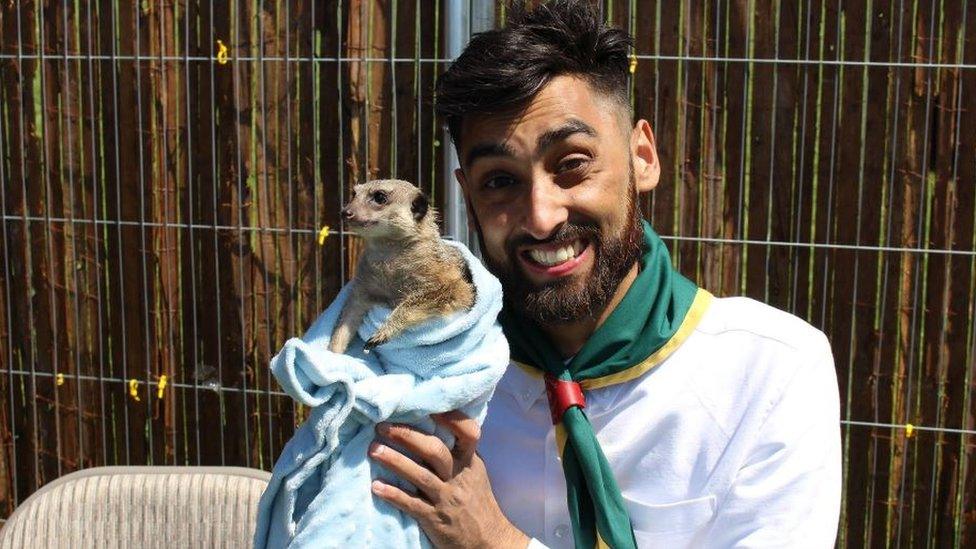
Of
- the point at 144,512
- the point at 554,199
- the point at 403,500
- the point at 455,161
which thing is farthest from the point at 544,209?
the point at 455,161

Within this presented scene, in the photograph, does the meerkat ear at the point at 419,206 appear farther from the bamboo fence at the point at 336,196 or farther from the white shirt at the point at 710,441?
the bamboo fence at the point at 336,196

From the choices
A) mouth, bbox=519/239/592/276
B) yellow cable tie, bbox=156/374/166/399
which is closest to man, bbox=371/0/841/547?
mouth, bbox=519/239/592/276

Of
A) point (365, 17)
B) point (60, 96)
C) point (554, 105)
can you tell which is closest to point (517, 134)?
point (554, 105)

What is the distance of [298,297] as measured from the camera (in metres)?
4.76

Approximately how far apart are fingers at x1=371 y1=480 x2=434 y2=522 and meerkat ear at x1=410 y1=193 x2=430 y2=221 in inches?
30.6

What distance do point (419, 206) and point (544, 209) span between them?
51 cm

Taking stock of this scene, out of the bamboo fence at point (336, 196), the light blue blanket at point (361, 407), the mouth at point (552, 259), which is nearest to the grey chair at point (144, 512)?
the light blue blanket at point (361, 407)

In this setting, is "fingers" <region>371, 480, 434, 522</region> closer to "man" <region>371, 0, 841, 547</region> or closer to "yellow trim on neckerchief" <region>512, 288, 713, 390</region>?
"man" <region>371, 0, 841, 547</region>

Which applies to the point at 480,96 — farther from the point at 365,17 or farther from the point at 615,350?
the point at 365,17

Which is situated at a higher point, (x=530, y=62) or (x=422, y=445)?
(x=530, y=62)

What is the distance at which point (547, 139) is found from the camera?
2193 millimetres

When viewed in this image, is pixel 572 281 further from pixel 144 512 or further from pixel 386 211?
pixel 144 512

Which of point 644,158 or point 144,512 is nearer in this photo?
point 644,158

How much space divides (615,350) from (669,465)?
282mm
